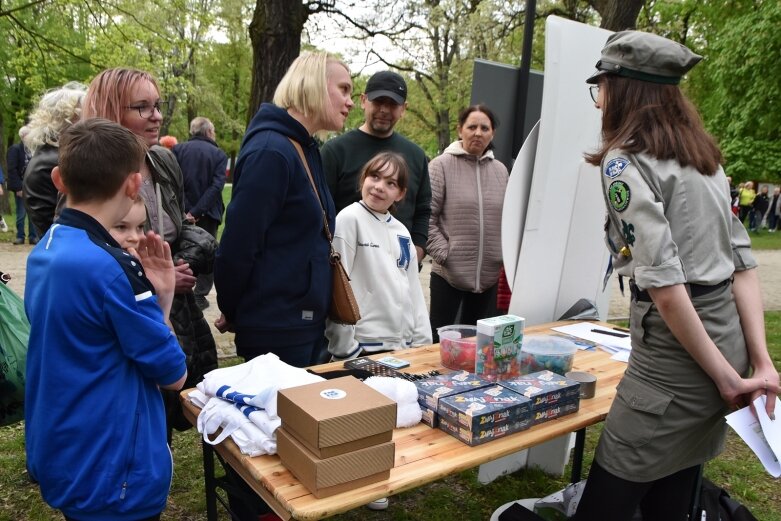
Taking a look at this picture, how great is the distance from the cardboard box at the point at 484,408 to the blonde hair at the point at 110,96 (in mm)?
1506

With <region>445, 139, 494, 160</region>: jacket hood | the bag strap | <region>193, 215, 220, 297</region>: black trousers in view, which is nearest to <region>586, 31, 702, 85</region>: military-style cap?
the bag strap

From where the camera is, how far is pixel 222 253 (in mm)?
1964

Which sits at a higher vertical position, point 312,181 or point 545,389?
point 312,181

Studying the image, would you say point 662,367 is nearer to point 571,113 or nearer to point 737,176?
point 571,113

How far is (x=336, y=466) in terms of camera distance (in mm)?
1250

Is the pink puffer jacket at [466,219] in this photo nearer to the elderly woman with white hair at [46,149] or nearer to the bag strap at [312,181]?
the bag strap at [312,181]

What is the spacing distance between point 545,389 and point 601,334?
0.99 metres

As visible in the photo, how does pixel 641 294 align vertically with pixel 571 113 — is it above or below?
below

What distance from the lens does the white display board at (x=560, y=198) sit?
2.63 meters

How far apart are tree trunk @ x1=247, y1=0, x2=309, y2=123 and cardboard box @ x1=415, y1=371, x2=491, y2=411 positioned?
15.5ft

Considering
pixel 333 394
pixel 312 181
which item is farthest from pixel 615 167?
pixel 312 181

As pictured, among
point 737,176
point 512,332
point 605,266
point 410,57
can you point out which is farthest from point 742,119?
point 512,332

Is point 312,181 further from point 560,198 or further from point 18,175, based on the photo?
point 18,175

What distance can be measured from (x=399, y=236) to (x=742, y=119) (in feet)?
60.7
